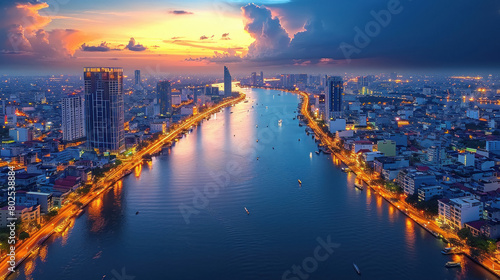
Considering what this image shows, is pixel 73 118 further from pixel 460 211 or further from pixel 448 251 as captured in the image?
pixel 448 251

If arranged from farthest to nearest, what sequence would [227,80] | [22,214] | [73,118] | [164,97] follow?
[227,80], [164,97], [73,118], [22,214]

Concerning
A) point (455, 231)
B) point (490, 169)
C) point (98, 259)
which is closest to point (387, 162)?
point (490, 169)

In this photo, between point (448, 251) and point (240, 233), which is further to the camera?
point (240, 233)

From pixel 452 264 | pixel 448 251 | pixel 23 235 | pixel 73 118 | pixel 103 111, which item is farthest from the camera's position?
pixel 73 118

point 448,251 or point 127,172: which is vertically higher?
point 127,172

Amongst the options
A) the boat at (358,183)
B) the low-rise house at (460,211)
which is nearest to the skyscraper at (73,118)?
the boat at (358,183)

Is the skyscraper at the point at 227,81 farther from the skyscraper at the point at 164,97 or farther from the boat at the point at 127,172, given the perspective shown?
the boat at the point at 127,172

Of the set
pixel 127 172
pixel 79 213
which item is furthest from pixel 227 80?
pixel 79 213
